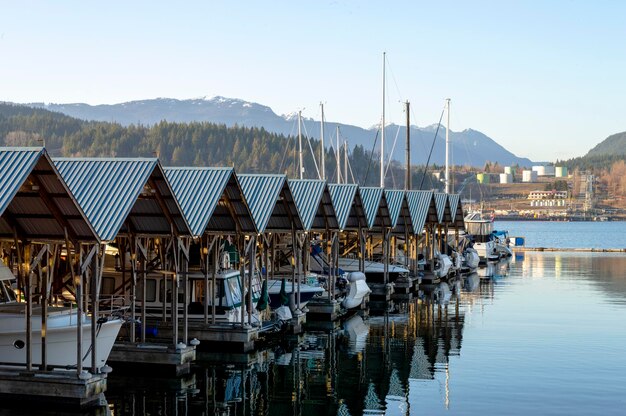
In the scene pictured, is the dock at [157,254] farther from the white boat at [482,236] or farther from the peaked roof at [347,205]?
the white boat at [482,236]

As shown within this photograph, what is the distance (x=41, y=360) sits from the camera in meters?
28.0

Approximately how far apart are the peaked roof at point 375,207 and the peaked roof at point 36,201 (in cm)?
3313

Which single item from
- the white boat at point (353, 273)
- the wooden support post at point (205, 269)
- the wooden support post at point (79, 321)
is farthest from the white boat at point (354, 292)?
the wooden support post at point (79, 321)

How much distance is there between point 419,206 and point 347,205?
19378 mm

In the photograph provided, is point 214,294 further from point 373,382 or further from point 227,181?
point 373,382

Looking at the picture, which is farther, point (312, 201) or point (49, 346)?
point (312, 201)

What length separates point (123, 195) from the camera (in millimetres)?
28938

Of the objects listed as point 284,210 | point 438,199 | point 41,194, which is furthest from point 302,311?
point 438,199

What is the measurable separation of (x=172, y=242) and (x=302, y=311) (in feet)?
45.1

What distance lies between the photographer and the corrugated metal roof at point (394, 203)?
215 feet

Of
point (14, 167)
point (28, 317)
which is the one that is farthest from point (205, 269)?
point (14, 167)

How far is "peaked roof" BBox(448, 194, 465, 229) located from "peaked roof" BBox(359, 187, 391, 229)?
63.7 ft

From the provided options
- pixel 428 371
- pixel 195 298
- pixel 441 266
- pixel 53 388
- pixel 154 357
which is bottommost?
pixel 428 371

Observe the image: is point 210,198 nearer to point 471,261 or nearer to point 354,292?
point 354,292
